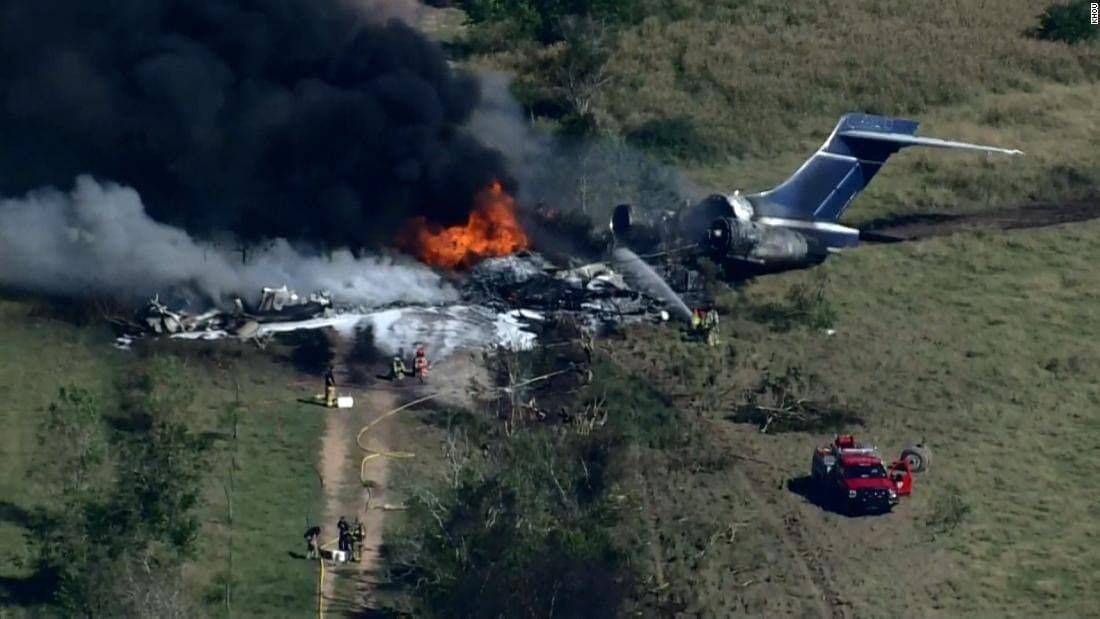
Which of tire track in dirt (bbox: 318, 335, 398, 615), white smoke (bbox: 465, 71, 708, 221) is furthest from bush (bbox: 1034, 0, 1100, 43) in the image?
tire track in dirt (bbox: 318, 335, 398, 615)

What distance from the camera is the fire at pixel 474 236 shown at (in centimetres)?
6119

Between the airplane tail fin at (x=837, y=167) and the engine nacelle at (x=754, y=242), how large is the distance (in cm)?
108

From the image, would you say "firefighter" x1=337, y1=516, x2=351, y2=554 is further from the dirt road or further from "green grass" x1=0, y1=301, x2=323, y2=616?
"green grass" x1=0, y1=301, x2=323, y2=616

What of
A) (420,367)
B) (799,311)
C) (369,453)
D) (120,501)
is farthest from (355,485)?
(799,311)

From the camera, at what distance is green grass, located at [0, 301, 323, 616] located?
44719 millimetres

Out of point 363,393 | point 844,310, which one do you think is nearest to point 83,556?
point 363,393

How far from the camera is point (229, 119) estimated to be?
195 ft

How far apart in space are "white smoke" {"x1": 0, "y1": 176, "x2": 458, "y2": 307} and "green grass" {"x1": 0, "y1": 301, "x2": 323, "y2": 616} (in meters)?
1.40

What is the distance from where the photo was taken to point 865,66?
292 feet

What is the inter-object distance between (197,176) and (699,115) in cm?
2953

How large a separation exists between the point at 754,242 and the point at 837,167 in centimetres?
468

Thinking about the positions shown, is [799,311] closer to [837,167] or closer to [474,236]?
[837,167]

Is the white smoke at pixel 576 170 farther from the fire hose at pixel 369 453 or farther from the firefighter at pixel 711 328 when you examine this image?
the fire hose at pixel 369 453

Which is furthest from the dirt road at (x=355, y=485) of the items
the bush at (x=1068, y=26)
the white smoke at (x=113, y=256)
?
the bush at (x=1068, y=26)
